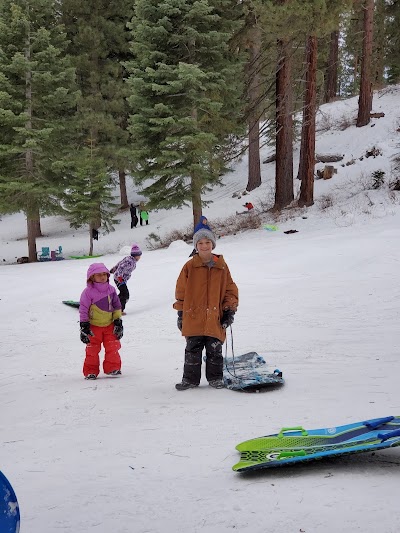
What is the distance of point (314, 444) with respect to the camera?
132 inches

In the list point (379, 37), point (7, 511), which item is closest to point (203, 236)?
point (7, 511)

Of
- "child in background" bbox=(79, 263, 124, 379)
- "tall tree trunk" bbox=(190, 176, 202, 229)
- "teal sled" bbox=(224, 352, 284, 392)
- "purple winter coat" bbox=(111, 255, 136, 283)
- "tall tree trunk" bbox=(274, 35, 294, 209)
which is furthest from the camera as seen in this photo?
"tall tree trunk" bbox=(190, 176, 202, 229)

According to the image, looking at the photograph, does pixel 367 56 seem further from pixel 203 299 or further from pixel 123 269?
pixel 203 299

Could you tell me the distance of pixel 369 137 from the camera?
24.9 m

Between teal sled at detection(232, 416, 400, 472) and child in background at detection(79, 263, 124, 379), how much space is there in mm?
3330

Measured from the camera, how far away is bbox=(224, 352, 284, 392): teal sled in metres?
5.35

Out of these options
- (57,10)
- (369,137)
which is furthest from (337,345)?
(57,10)

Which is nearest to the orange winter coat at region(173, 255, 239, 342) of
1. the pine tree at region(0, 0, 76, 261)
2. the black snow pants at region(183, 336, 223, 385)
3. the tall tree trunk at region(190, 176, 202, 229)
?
the black snow pants at region(183, 336, 223, 385)

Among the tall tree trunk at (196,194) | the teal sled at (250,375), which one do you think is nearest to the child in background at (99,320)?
the teal sled at (250,375)

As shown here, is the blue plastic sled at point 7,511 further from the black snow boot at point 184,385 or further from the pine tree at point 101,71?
the pine tree at point 101,71

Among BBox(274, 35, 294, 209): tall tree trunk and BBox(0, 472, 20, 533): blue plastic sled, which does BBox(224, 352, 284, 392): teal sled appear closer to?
BBox(0, 472, 20, 533): blue plastic sled

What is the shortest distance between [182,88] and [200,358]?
13945 mm

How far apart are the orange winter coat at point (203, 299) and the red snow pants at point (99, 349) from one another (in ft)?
4.45

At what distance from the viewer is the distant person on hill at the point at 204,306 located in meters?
5.50
